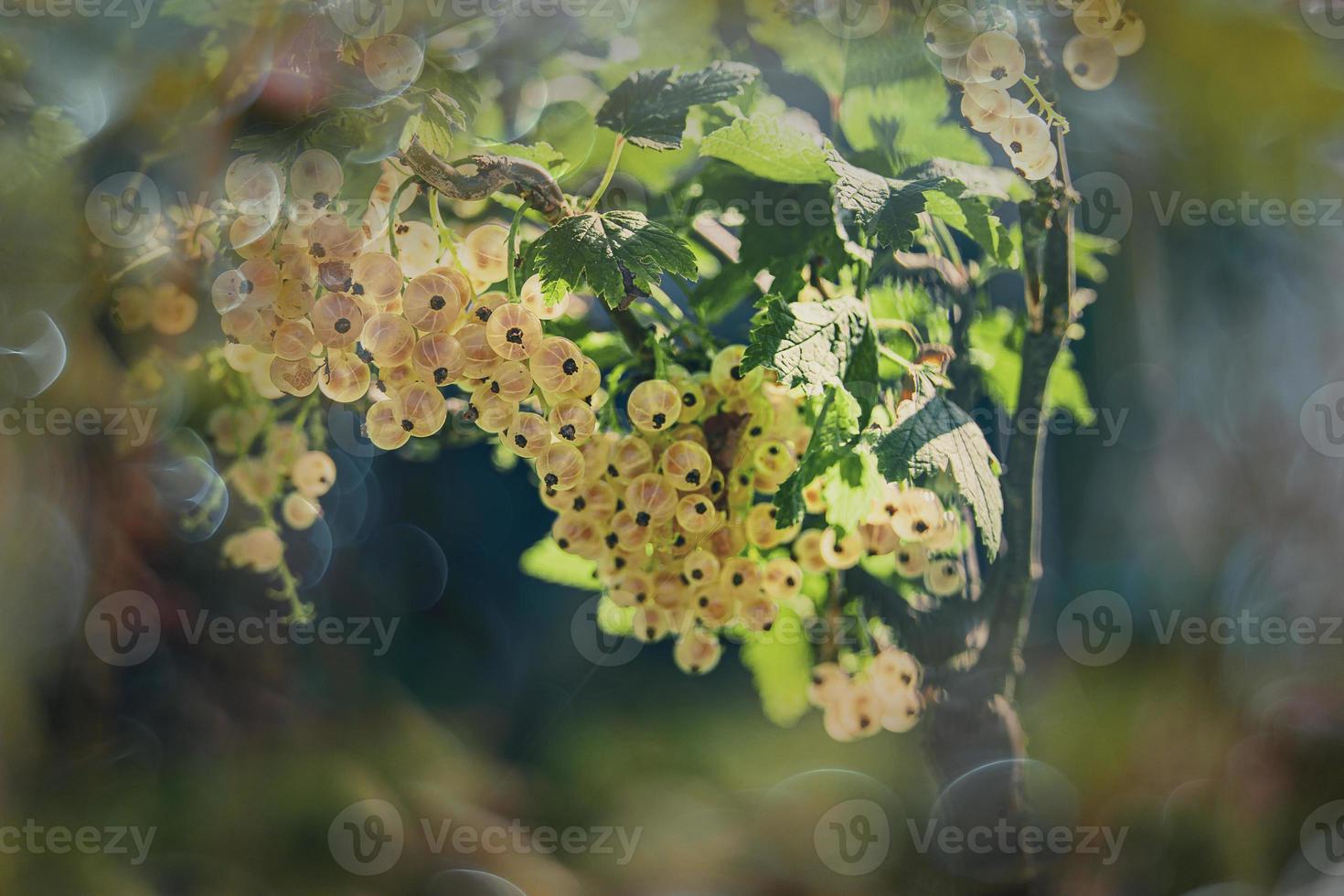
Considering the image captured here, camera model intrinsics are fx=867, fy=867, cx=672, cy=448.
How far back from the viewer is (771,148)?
0.40m

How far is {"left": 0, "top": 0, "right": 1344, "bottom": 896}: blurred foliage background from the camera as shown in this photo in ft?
2.23

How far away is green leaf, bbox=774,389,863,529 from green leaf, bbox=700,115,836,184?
0.11 m

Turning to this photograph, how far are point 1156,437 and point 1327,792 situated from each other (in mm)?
484

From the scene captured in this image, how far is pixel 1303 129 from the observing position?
913mm

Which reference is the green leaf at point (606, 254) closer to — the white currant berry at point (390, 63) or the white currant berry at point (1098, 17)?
the white currant berry at point (390, 63)

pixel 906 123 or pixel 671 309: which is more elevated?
pixel 906 123

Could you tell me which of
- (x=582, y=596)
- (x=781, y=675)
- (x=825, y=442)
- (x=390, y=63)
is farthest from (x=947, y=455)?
(x=582, y=596)

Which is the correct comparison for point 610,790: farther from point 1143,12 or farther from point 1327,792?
point 1143,12

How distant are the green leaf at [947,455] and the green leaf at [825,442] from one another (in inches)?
0.7

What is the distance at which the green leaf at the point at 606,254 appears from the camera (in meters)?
0.32

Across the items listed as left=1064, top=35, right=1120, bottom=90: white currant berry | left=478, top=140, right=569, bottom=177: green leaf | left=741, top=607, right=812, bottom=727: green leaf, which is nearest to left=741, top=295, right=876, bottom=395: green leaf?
left=478, top=140, right=569, bottom=177: green leaf

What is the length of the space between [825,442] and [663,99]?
0.17 m


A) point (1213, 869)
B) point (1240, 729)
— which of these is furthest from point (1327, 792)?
point (1213, 869)

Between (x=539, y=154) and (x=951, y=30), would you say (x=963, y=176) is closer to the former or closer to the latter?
(x=951, y=30)
